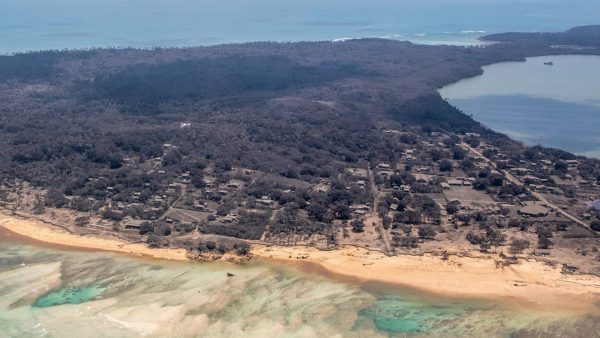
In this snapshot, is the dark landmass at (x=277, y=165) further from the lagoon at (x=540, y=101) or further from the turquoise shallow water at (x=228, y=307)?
the lagoon at (x=540, y=101)

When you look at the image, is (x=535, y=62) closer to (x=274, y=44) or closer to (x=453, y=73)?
(x=453, y=73)

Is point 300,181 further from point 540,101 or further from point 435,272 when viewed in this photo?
point 540,101

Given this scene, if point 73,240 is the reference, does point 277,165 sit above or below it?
above

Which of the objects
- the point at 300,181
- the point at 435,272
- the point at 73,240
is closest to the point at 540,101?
the point at 300,181

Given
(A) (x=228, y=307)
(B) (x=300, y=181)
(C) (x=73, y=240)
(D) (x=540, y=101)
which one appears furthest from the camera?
(D) (x=540, y=101)

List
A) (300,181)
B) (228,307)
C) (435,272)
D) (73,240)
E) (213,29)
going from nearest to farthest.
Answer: (228,307)
(435,272)
(73,240)
(300,181)
(213,29)

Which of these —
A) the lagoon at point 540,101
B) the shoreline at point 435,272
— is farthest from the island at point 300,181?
the lagoon at point 540,101
